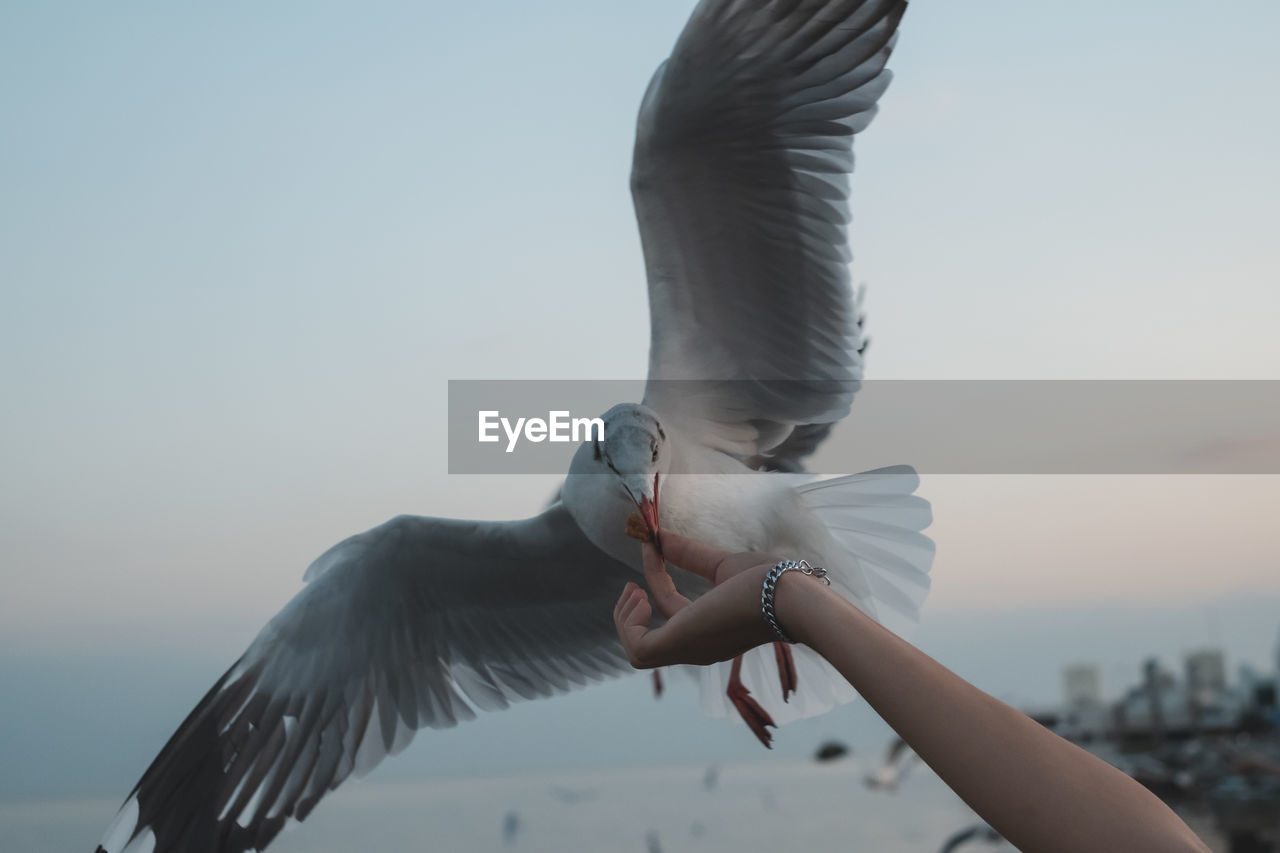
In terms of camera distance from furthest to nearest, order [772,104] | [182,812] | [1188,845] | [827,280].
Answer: [182,812], [827,280], [772,104], [1188,845]

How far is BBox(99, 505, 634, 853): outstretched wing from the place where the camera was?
1.87 metres

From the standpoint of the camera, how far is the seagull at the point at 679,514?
1604mm

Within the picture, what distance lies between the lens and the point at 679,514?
165 centimetres

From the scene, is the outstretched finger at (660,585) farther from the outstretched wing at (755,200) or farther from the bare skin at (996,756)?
the outstretched wing at (755,200)

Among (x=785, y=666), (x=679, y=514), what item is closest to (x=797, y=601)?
(x=679, y=514)

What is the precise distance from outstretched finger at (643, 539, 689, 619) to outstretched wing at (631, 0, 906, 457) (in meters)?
0.95

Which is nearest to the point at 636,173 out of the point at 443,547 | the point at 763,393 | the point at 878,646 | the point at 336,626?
the point at 763,393

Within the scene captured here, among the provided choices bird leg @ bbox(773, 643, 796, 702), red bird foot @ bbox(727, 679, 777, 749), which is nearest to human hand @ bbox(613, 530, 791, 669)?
red bird foot @ bbox(727, 679, 777, 749)

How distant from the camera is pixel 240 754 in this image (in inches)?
75.3

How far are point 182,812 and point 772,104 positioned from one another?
1611 mm

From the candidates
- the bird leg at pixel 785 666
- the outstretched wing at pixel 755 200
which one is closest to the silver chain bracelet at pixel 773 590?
the outstretched wing at pixel 755 200

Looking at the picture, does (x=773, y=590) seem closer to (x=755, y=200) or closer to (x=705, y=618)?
(x=705, y=618)

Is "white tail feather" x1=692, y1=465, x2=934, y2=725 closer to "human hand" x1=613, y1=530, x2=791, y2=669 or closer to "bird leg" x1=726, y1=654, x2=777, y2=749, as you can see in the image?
"bird leg" x1=726, y1=654, x2=777, y2=749

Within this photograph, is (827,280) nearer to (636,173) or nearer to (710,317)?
(710,317)
